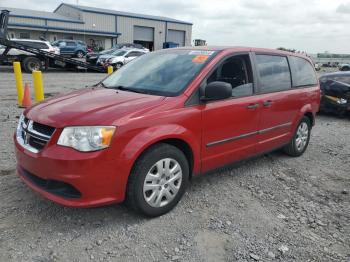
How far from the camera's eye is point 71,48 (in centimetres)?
3117

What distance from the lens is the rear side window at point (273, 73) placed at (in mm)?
4496

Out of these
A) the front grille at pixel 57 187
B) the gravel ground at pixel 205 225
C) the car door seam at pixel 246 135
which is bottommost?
the gravel ground at pixel 205 225

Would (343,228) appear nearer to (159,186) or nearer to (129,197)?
(159,186)

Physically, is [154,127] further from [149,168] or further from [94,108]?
[94,108]

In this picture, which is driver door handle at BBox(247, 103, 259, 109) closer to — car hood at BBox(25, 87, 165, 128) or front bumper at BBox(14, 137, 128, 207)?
car hood at BBox(25, 87, 165, 128)

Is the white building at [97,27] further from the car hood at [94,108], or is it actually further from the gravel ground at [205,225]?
the gravel ground at [205,225]

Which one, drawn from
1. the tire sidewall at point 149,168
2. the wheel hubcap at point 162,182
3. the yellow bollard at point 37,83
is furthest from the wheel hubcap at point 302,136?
the yellow bollard at point 37,83

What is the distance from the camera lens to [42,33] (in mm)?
44906

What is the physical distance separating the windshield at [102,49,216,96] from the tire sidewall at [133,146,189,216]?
0.63 m

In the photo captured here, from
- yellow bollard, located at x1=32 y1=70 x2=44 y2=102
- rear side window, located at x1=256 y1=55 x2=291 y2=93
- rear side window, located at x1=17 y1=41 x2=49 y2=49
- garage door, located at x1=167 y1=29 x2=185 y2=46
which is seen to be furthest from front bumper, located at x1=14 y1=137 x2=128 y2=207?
garage door, located at x1=167 y1=29 x2=185 y2=46

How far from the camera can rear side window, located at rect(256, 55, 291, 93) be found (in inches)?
177

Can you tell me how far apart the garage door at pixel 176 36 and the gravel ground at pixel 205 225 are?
173 ft

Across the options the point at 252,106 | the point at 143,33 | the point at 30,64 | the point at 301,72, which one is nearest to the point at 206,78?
the point at 252,106

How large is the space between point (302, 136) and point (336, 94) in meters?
4.63
